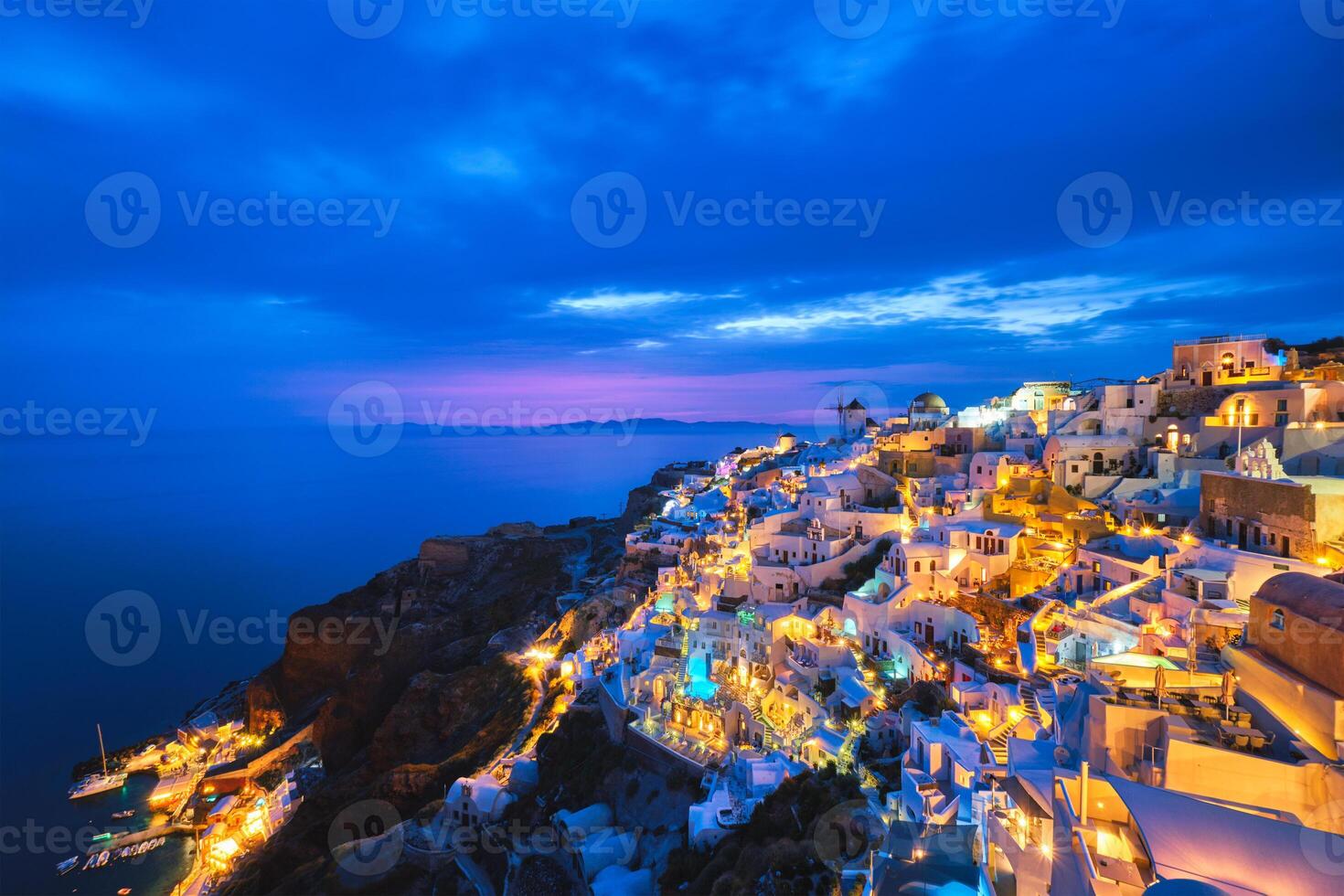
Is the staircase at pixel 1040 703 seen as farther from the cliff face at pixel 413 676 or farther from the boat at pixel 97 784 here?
the boat at pixel 97 784

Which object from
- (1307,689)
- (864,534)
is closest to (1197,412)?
(864,534)

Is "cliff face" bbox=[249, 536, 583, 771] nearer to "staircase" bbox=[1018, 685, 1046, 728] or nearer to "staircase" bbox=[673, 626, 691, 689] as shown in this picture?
"staircase" bbox=[673, 626, 691, 689]

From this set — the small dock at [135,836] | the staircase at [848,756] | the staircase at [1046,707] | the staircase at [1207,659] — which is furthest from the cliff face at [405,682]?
the staircase at [1207,659]

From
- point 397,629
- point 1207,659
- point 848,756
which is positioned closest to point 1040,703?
point 1207,659

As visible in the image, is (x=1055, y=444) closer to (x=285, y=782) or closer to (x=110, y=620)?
(x=285, y=782)

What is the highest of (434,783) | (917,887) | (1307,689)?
(1307,689)

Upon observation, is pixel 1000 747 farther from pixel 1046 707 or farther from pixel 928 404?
pixel 928 404
